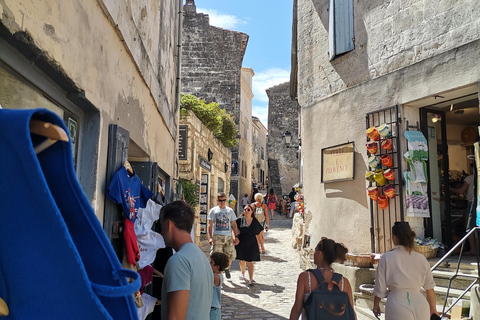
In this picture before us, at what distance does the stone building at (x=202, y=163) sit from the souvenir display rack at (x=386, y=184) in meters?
4.83

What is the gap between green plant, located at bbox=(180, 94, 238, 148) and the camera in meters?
12.0

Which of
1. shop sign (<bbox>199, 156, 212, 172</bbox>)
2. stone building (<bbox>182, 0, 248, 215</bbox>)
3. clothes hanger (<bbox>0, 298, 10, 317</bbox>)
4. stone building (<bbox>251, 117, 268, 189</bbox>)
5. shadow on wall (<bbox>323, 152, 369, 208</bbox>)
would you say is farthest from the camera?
stone building (<bbox>251, 117, 268, 189</bbox>)

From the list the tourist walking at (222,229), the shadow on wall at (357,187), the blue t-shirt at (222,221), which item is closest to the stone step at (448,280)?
the shadow on wall at (357,187)

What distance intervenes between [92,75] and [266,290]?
218 inches

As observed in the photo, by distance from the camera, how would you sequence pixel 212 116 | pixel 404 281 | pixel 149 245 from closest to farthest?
1. pixel 404 281
2. pixel 149 245
3. pixel 212 116

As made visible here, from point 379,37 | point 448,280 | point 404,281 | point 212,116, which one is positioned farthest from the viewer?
point 212,116

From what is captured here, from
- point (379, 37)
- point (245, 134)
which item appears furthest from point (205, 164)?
point (245, 134)

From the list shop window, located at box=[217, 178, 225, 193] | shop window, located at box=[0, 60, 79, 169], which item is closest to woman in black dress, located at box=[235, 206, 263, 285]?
shop window, located at box=[0, 60, 79, 169]

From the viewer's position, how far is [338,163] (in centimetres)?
764

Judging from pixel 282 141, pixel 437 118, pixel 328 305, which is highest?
pixel 282 141

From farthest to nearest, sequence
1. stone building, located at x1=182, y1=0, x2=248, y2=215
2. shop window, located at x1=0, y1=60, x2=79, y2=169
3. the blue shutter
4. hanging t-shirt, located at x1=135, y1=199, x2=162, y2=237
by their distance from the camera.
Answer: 1. stone building, located at x1=182, y1=0, x2=248, y2=215
2. the blue shutter
3. hanging t-shirt, located at x1=135, y1=199, x2=162, y2=237
4. shop window, located at x1=0, y1=60, x2=79, y2=169

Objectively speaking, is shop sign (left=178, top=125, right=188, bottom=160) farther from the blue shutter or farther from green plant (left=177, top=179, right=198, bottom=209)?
the blue shutter

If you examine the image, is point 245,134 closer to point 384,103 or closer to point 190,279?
point 384,103

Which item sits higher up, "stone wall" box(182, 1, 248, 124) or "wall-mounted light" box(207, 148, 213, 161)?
"stone wall" box(182, 1, 248, 124)
